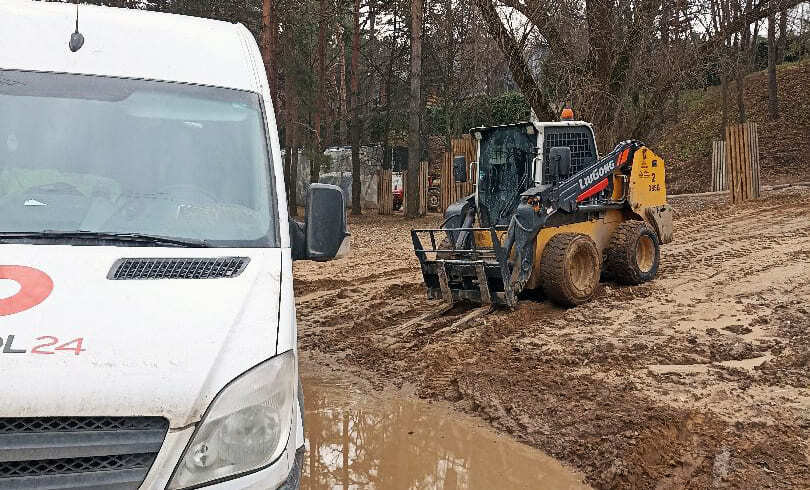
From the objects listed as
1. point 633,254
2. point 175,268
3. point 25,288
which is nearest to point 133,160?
point 175,268

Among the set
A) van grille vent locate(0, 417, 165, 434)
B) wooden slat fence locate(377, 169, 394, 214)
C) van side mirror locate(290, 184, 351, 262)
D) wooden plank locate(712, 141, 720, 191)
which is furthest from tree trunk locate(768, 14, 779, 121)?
van grille vent locate(0, 417, 165, 434)

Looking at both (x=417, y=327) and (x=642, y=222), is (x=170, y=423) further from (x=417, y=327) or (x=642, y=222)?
(x=642, y=222)

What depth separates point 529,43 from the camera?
1919 cm

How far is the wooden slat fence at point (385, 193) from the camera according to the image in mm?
26438

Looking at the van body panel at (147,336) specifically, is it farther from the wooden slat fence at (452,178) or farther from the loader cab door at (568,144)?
the wooden slat fence at (452,178)

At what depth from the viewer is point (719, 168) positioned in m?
25.5

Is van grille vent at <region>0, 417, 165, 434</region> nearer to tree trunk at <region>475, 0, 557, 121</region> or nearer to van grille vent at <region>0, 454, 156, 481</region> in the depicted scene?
van grille vent at <region>0, 454, 156, 481</region>

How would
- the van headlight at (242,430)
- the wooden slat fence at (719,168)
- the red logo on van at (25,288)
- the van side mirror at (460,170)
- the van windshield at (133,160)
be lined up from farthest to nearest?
the wooden slat fence at (719,168) < the van side mirror at (460,170) < the van windshield at (133,160) < the red logo on van at (25,288) < the van headlight at (242,430)

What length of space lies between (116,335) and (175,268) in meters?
0.48

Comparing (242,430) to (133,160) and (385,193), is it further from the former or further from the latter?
(385,193)

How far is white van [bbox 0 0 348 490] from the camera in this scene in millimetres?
2488

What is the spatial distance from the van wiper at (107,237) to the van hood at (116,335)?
14 centimetres

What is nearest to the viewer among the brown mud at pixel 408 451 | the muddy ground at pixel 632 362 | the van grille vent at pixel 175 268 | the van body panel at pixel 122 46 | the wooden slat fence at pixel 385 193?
the van grille vent at pixel 175 268

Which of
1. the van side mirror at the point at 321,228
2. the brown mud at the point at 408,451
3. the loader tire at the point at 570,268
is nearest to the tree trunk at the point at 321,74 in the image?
the loader tire at the point at 570,268
